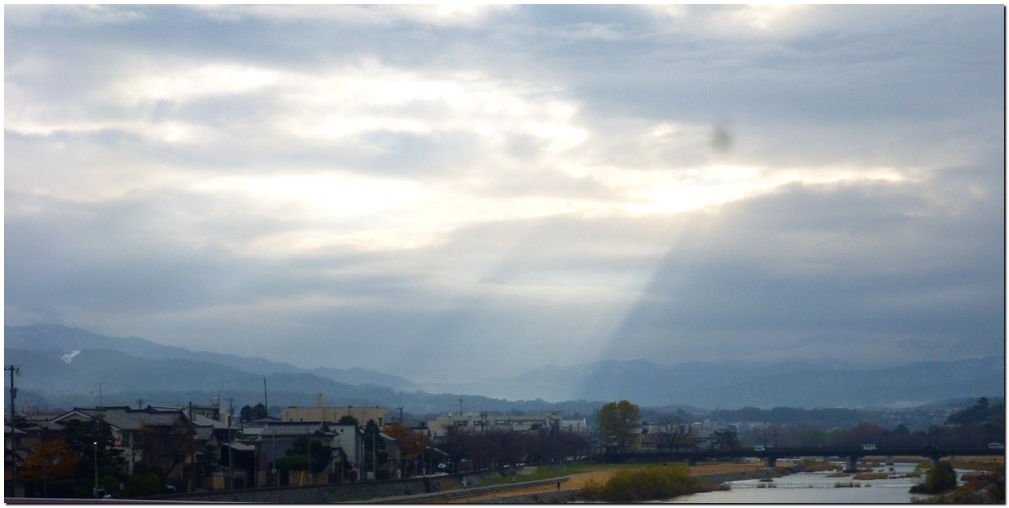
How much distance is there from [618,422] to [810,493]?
79.8 feet

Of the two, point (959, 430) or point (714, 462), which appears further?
point (959, 430)

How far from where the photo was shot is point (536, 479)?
42906mm

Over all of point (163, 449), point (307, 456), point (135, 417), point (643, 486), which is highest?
point (135, 417)

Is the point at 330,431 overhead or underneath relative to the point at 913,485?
overhead

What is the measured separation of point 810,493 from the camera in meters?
37.5

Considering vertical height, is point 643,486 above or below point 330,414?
below

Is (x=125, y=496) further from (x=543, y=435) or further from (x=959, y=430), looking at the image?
(x=959, y=430)

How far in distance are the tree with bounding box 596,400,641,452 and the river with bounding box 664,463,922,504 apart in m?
14.7

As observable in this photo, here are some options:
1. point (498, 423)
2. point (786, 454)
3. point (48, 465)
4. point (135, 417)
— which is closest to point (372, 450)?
point (135, 417)

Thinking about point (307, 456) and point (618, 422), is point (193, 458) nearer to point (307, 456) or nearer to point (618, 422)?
point (307, 456)

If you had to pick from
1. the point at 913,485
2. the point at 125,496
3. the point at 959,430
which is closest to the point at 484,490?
the point at 125,496

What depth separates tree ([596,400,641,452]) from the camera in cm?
6144

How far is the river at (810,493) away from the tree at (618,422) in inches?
579

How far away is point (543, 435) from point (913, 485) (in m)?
26.7
